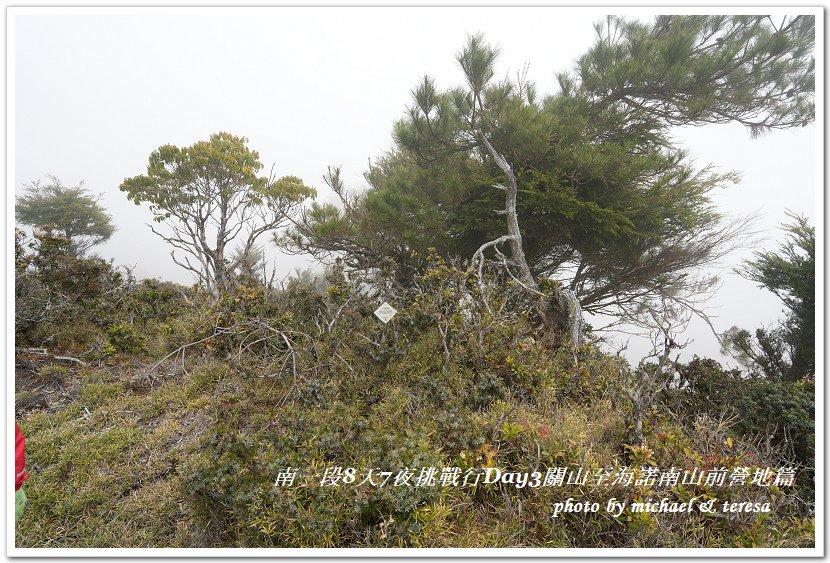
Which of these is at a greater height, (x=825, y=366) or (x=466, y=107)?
(x=466, y=107)

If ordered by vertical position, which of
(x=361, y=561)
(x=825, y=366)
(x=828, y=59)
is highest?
(x=828, y=59)

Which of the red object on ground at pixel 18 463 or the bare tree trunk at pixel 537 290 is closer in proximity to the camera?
the red object on ground at pixel 18 463

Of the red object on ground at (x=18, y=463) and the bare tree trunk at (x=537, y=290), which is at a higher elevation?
Answer: the bare tree trunk at (x=537, y=290)

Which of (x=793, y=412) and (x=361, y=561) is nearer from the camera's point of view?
(x=361, y=561)

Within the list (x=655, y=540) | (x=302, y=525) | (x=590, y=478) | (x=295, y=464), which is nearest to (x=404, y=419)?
(x=295, y=464)

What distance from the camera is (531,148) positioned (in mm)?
4262

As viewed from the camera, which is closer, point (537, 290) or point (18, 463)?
point (18, 463)

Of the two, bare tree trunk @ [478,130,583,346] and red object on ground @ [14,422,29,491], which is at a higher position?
bare tree trunk @ [478,130,583,346]

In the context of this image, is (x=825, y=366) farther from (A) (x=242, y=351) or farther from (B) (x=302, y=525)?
(A) (x=242, y=351)

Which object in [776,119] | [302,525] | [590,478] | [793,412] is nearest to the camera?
[302,525]

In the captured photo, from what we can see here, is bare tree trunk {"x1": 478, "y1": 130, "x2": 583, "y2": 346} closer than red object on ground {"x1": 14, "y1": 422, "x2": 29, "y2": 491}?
No

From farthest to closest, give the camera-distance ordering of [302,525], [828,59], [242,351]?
[242,351], [828,59], [302,525]

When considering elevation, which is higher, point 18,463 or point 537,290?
point 537,290

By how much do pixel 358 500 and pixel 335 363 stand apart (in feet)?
5.24
